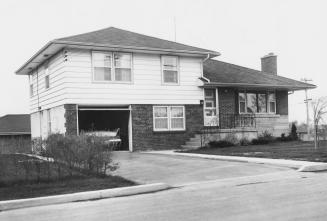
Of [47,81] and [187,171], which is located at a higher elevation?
[47,81]

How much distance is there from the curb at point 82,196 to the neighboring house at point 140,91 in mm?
9870

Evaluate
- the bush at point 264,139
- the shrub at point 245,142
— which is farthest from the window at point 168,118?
the bush at point 264,139

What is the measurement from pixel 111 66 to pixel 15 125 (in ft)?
109

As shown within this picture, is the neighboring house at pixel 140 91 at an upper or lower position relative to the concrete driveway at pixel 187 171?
upper

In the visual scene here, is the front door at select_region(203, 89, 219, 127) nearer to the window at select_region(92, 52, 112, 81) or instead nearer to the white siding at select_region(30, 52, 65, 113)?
the window at select_region(92, 52, 112, 81)

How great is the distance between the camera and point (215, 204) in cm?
816

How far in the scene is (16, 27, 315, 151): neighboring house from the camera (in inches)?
833

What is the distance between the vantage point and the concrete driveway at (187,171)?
12.1 metres

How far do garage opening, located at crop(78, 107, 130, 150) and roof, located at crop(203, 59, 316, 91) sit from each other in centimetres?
502

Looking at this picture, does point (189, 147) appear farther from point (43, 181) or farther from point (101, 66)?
point (43, 181)

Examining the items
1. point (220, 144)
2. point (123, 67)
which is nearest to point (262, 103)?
point (220, 144)

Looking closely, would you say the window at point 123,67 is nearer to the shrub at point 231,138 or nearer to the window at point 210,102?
the window at point 210,102

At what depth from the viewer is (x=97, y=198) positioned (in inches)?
383

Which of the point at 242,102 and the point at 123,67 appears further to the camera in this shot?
the point at 242,102
